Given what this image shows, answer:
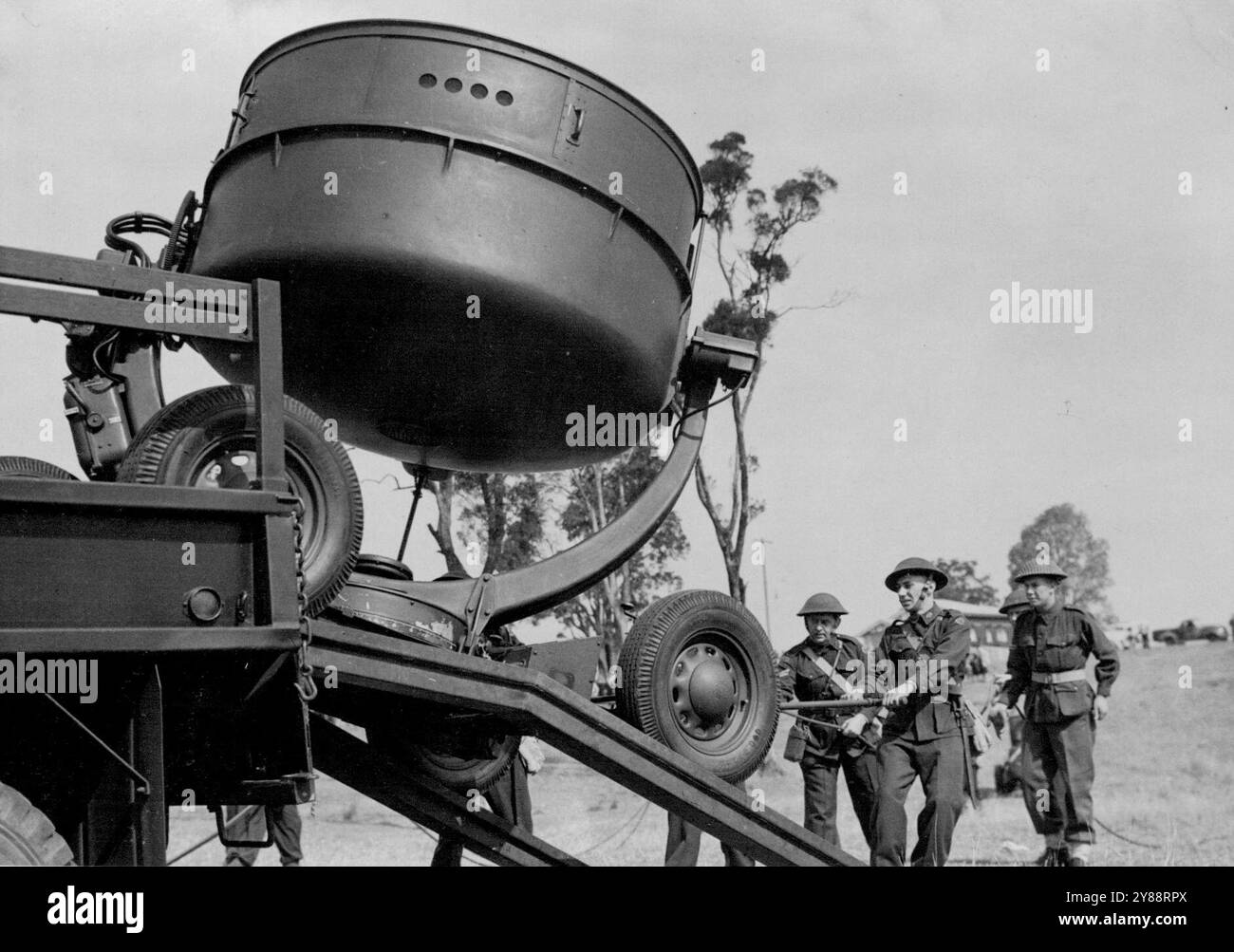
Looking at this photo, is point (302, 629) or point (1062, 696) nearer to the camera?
point (302, 629)

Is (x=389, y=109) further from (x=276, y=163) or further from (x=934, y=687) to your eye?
(x=934, y=687)

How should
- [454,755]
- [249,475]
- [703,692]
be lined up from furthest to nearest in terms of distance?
[454,755]
[703,692]
[249,475]

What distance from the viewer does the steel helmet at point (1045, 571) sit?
7.68 metres

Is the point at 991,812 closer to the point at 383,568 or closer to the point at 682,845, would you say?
the point at 682,845

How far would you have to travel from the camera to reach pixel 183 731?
421 centimetres

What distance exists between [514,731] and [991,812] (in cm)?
933

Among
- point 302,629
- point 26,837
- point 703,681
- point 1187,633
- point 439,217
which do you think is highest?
point 439,217

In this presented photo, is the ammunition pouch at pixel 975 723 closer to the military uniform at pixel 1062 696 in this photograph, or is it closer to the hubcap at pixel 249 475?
the military uniform at pixel 1062 696

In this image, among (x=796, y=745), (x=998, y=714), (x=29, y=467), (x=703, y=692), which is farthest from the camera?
(x=998, y=714)

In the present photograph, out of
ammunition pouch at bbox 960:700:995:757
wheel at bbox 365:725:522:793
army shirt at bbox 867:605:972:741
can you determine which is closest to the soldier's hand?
ammunition pouch at bbox 960:700:995:757

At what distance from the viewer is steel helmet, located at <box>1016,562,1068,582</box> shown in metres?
7.68

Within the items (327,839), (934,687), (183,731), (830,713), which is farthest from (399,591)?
(327,839)

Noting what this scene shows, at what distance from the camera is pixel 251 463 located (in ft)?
13.3

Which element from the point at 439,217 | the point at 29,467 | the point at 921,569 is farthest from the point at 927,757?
the point at 29,467
